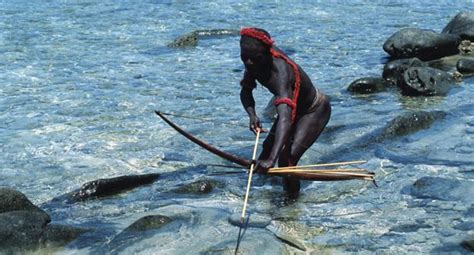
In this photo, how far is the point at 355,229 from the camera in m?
7.80

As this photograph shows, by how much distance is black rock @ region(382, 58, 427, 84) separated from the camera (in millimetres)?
15258

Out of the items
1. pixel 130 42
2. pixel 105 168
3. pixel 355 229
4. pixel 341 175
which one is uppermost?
pixel 341 175

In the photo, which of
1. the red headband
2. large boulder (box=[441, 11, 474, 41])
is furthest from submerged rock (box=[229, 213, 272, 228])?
large boulder (box=[441, 11, 474, 41])

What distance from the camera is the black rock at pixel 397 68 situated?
15.3 m

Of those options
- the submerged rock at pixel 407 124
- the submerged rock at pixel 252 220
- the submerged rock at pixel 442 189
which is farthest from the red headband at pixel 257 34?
the submerged rock at pixel 407 124

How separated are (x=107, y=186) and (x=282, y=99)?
3.05 meters

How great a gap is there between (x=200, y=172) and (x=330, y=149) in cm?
199

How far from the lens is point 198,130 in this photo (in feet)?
40.6

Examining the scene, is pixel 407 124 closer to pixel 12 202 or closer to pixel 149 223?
pixel 149 223

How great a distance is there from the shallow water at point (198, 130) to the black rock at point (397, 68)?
2.34 feet

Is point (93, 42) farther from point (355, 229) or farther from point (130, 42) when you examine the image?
point (355, 229)

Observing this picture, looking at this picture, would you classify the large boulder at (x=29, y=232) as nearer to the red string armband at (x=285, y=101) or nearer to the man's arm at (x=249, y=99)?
the man's arm at (x=249, y=99)

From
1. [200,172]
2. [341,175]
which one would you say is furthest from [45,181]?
[341,175]

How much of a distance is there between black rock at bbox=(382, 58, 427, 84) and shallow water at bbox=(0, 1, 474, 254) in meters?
0.71
